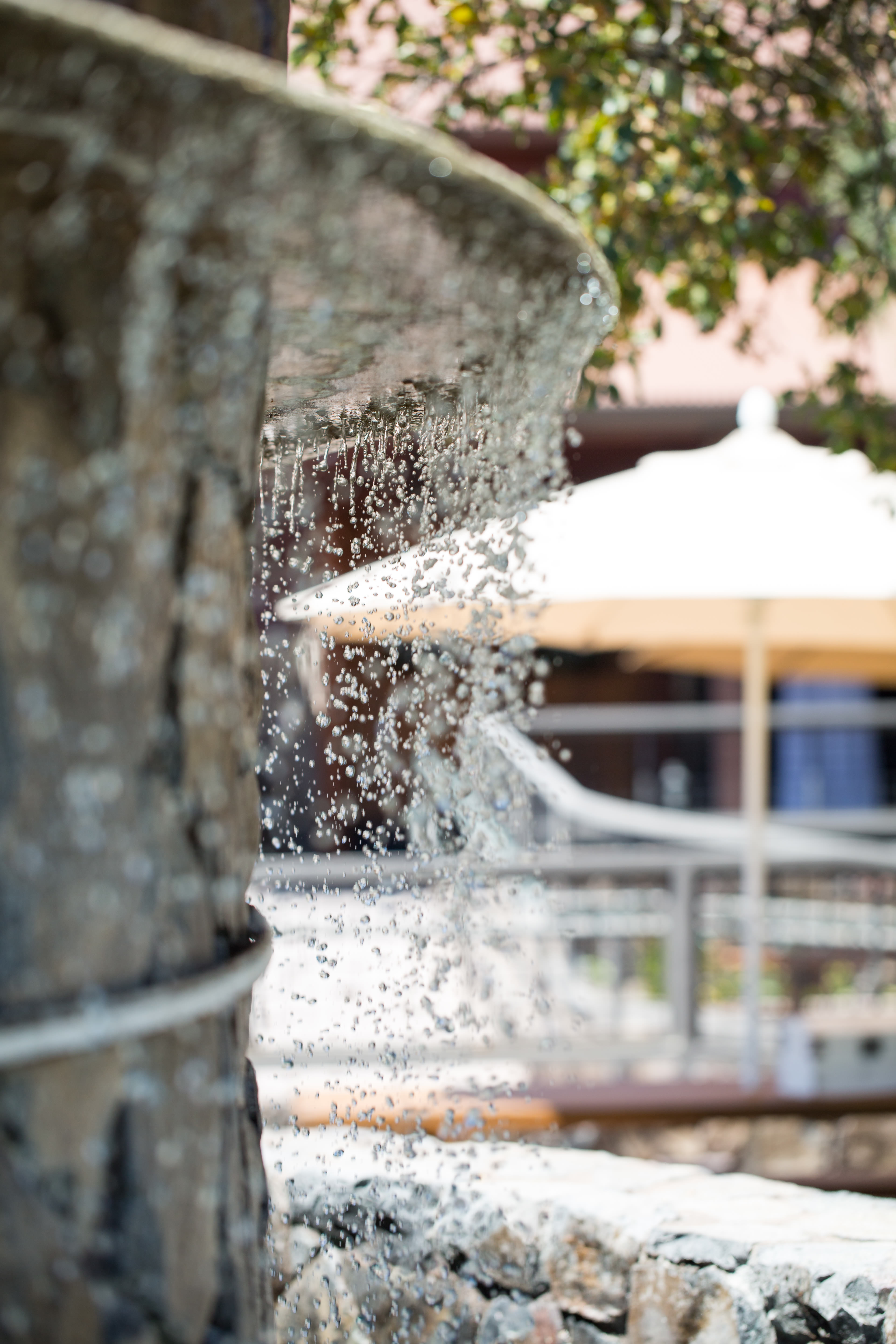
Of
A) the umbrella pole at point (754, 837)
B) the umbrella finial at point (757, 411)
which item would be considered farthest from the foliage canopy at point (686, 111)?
the umbrella pole at point (754, 837)

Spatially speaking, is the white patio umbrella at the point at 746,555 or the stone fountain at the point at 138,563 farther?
the white patio umbrella at the point at 746,555

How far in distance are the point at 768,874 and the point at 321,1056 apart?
7.51 ft

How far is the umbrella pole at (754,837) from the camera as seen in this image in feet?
12.3

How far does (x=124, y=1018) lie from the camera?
0.89m

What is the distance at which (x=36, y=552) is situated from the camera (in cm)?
88

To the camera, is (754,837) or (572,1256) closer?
(572,1256)

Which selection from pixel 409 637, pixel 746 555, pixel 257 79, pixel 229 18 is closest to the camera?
pixel 257 79

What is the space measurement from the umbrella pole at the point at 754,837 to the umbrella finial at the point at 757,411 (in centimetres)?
61

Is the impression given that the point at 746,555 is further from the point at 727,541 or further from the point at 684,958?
the point at 684,958

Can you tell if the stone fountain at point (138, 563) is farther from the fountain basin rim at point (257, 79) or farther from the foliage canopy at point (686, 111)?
the foliage canopy at point (686, 111)

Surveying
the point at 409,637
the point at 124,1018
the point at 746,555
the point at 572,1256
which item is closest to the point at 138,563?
the point at 124,1018

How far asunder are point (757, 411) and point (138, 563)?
11.3 feet

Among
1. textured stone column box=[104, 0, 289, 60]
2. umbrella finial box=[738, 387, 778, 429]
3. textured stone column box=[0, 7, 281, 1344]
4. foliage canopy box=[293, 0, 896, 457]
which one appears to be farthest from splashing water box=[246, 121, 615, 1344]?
umbrella finial box=[738, 387, 778, 429]

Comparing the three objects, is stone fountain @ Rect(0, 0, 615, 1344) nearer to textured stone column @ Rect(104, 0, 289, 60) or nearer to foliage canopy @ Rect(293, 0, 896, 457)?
textured stone column @ Rect(104, 0, 289, 60)
